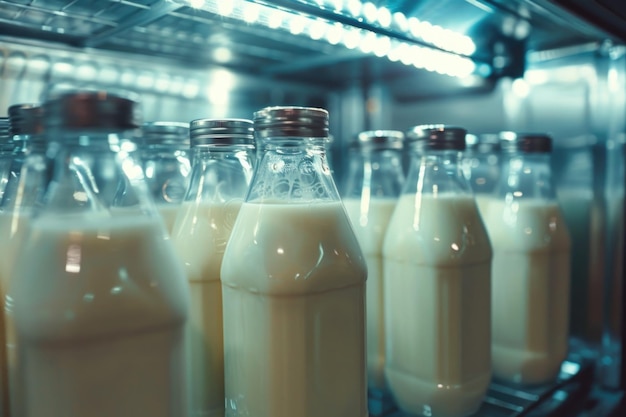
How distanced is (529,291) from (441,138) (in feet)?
0.93

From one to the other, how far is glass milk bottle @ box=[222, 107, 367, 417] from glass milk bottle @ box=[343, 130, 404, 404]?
179 millimetres

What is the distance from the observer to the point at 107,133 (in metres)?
0.40

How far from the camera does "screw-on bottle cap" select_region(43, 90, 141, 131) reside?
358 mm

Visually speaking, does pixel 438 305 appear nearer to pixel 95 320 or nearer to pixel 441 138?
pixel 441 138

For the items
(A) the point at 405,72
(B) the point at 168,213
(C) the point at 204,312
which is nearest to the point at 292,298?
(C) the point at 204,312

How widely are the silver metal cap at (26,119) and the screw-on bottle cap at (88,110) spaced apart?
11 centimetres

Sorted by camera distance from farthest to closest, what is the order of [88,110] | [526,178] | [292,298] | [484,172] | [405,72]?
1. [405,72]
2. [484,172]
3. [526,178]
4. [292,298]
5. [88,110]

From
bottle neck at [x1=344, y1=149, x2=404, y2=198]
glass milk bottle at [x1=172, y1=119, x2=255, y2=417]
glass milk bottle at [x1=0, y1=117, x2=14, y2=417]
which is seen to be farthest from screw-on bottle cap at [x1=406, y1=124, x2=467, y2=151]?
glass milk bottle at [x1=0, y1=117, x2=14, y2=417]

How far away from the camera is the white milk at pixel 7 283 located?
0.46m

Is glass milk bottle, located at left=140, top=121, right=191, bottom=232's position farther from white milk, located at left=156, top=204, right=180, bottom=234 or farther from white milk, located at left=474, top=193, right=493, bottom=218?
white milk, located at left=474, top=193, right=493, bottom=218

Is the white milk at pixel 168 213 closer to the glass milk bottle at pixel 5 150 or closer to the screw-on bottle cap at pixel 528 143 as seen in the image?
the glass milk bottle at pixel 5 150

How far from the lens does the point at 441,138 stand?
629mm

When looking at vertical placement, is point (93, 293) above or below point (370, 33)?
below

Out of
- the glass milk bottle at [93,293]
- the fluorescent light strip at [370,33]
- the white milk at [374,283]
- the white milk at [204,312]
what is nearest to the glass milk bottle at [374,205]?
the white milk at [374,283]
